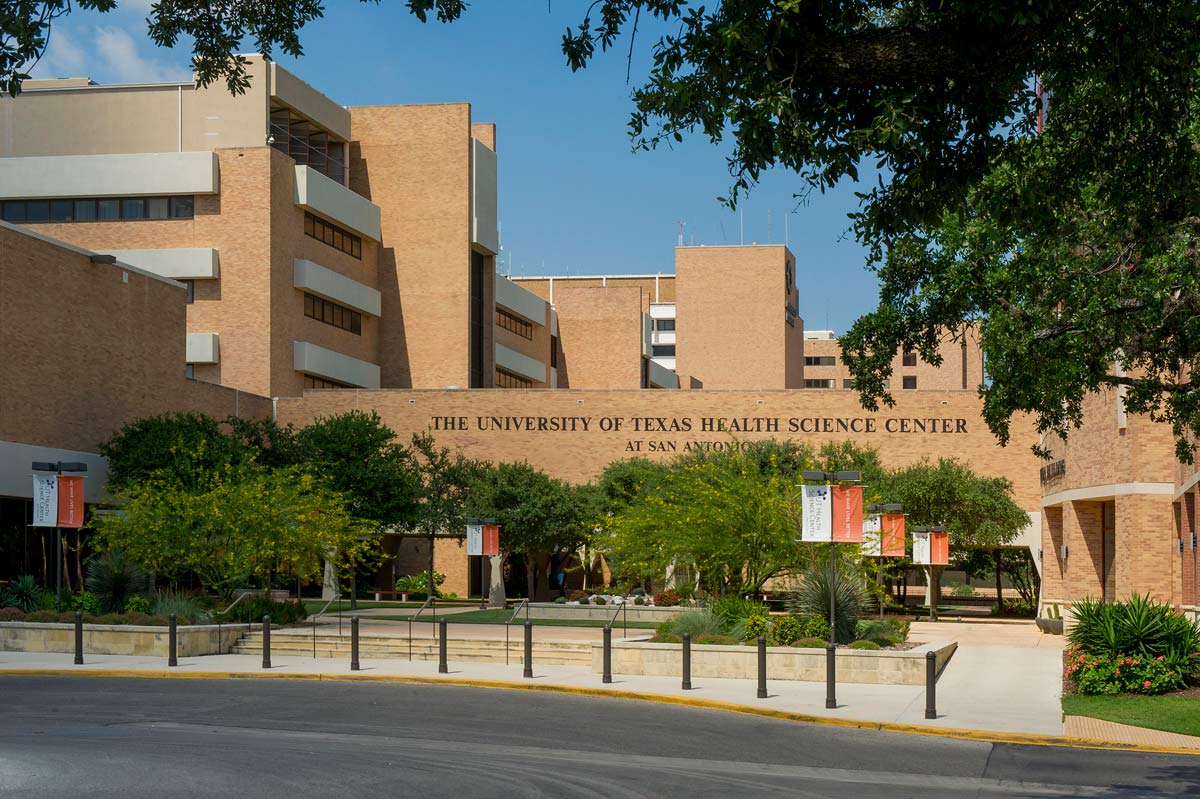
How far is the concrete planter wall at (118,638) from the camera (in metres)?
28.3

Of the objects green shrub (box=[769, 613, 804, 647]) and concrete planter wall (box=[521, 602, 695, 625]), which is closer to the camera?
green shrub (box=[769, 613, 804, 647])

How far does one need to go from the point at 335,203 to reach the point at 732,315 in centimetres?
5725

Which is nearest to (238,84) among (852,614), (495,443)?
(852,614)

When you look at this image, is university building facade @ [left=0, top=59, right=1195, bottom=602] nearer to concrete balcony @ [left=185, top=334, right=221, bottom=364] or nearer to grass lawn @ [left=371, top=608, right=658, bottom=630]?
concrete balcony @ [left=185, top=334, right=221, bottom=364]

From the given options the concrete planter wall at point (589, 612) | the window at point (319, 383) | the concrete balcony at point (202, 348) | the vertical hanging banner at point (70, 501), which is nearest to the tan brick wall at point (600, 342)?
the window at point (319, 383)

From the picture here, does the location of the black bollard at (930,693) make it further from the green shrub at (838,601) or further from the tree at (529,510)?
the tree at (529,510)

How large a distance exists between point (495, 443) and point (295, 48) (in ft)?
166

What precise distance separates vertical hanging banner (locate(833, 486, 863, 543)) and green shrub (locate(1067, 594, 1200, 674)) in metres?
4.14

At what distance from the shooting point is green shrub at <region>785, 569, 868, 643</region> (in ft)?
86.3

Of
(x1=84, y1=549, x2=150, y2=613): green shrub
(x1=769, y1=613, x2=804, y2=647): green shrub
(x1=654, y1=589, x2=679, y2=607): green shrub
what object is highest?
(x1=84, y1=549, x2=150, y2=613): green shrub

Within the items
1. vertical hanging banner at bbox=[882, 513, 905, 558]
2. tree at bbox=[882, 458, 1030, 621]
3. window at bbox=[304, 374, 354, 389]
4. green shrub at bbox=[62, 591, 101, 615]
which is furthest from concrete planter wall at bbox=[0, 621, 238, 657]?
window at bbox=[304, 374, 354, 389]

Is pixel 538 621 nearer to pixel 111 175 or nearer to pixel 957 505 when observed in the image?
pixel 957 505

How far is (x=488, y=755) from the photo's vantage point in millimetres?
15188

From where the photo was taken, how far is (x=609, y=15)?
1159 centimetres
